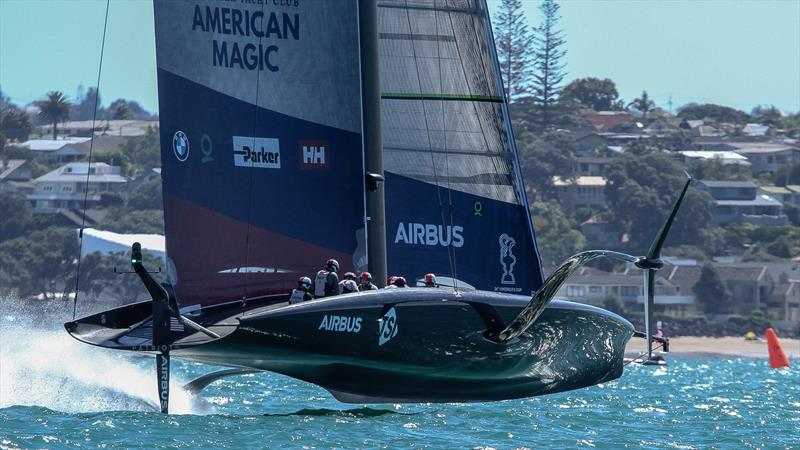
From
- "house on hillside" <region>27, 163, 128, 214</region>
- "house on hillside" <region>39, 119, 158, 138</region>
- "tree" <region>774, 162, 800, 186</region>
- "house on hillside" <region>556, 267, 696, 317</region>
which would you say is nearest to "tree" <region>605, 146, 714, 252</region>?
"house on hillside" <region>556, 267, 696, 317</region>

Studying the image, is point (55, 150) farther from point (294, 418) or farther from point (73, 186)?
point (294, 418)

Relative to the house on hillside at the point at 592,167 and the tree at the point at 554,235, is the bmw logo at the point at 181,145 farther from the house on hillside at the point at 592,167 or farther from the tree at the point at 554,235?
the house on hillside at the point at 592,167

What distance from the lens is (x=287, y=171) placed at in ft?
45.9

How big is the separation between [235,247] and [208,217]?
359 mm

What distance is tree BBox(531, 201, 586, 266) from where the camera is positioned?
68000 millimetres

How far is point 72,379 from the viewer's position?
1598cm

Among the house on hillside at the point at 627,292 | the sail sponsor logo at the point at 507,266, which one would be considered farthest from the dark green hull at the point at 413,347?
the house on hillside at the point at 627,292

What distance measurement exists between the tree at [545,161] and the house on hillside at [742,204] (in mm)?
7277

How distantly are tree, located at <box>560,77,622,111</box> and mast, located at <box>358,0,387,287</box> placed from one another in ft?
369

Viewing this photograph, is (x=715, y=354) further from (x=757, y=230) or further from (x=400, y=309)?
(x=400, y=309)

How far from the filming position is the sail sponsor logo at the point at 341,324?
13.0 meters

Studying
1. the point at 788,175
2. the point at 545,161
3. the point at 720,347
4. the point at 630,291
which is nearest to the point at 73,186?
the point at 545,161

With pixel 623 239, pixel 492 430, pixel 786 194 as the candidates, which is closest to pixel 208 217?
pixel 492 430

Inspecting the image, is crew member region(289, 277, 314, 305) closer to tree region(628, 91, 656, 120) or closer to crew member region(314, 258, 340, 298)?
crew member region(314, 258, 340, 298)
